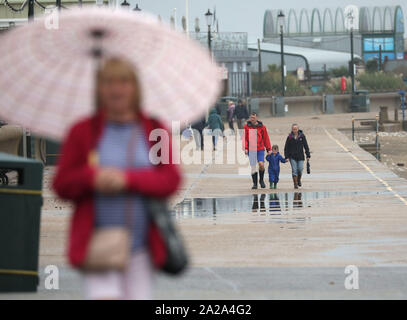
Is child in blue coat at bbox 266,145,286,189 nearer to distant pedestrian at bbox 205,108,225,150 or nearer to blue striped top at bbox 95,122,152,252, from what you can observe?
distant pedestrian at bbox 205,108,225,150

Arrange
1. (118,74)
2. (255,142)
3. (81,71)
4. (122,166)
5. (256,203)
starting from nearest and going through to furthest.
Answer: (118,74), (122,166), (81,71), (256,203), (255,142)

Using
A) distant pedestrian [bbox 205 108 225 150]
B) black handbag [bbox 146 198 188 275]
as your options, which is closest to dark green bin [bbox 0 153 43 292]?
black handbag [bbox 146 198 188 275]

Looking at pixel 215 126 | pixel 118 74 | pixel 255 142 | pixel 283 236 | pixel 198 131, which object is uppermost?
pixel 118 74

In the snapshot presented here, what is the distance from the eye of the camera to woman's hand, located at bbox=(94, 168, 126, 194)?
4.57 meters

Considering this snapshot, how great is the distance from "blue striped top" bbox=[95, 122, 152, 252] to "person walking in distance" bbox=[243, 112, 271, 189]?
18238 mm

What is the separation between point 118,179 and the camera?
4.58 metres

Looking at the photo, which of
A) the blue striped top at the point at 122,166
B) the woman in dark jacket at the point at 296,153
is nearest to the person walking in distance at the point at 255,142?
the woman in dark jacket at the point at 296,153

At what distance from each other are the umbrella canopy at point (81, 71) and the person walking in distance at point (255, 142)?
17822mm

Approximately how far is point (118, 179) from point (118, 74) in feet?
1.67

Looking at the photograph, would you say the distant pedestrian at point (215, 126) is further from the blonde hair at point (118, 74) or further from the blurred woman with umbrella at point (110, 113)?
the blonde hair at point (118, 74)

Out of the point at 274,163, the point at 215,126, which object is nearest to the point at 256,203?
the point at 274,163

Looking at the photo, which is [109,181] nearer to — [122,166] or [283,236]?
[122,166]

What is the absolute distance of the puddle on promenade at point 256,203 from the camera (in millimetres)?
18688

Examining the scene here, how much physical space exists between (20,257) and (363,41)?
427 ft
